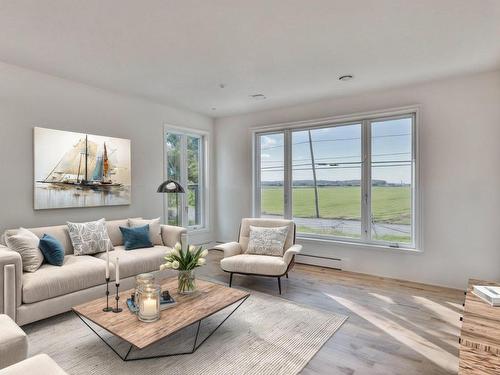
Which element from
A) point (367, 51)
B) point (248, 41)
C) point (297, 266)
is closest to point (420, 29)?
point (367, 51)

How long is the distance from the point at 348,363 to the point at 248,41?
2.85m

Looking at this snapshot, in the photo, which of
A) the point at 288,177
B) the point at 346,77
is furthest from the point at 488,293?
the point at 288,177

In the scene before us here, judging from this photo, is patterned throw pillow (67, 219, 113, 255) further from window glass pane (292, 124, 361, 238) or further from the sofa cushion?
window glass pane (292, 124, 361, 238)

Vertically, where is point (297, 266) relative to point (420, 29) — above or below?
below

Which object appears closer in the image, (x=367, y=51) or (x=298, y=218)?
(x=367, y=51)

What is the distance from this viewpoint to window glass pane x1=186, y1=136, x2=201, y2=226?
5.56m

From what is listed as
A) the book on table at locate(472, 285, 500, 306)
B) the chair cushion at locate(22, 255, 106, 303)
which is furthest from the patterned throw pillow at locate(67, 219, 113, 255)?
the book on table at locate(472, 285, 500, 306)

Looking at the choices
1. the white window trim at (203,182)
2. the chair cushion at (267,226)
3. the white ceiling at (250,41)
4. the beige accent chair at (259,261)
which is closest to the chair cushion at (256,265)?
the beige accent chair at (259,261)

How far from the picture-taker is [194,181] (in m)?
5.67

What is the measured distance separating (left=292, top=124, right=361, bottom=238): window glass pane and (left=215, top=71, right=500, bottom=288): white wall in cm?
45

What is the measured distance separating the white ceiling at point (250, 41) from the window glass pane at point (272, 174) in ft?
4.57

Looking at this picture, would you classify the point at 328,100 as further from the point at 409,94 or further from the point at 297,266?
the point at 297,266

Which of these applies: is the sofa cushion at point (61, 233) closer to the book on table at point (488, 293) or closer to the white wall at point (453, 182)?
the white wall at point (453, 182)

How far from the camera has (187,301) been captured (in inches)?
98.1
